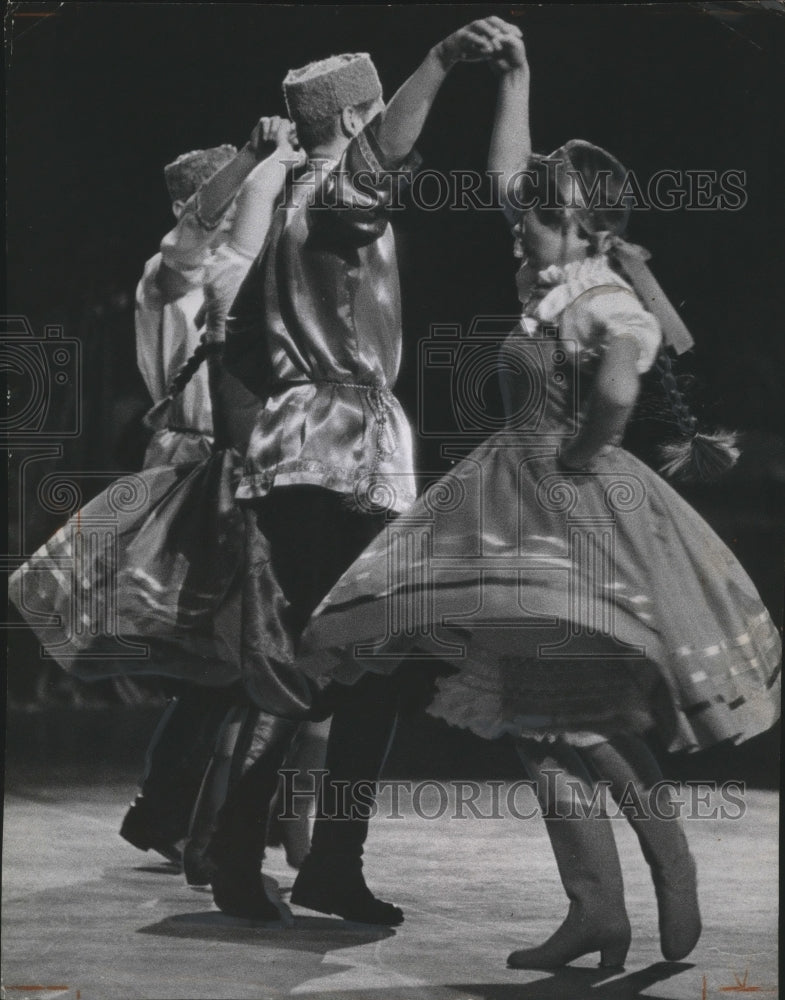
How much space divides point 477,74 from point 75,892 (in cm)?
235

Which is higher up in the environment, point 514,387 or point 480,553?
point 514,387

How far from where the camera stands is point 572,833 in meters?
2.91

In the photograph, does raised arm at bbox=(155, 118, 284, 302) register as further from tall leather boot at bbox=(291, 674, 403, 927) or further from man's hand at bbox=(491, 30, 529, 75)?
tall leather boot at bbox=(291, 674, 403, 927)

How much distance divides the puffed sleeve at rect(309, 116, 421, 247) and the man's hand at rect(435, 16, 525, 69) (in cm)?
24

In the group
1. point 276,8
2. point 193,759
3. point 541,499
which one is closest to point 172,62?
point 276,8

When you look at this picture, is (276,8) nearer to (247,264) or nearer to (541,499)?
(247,264)

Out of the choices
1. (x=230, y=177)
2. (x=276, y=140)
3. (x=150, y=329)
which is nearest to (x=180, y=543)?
(x=150, y=329)

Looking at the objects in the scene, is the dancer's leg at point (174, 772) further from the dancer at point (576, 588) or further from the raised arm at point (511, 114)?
the raised arm at point (511, 114)

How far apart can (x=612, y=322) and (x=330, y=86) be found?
939 millimetres

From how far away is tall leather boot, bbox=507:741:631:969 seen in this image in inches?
114

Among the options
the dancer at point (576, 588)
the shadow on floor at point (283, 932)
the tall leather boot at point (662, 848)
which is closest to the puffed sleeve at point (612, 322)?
the dancer at point (576, 588)

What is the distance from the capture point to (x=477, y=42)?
2.94 m
